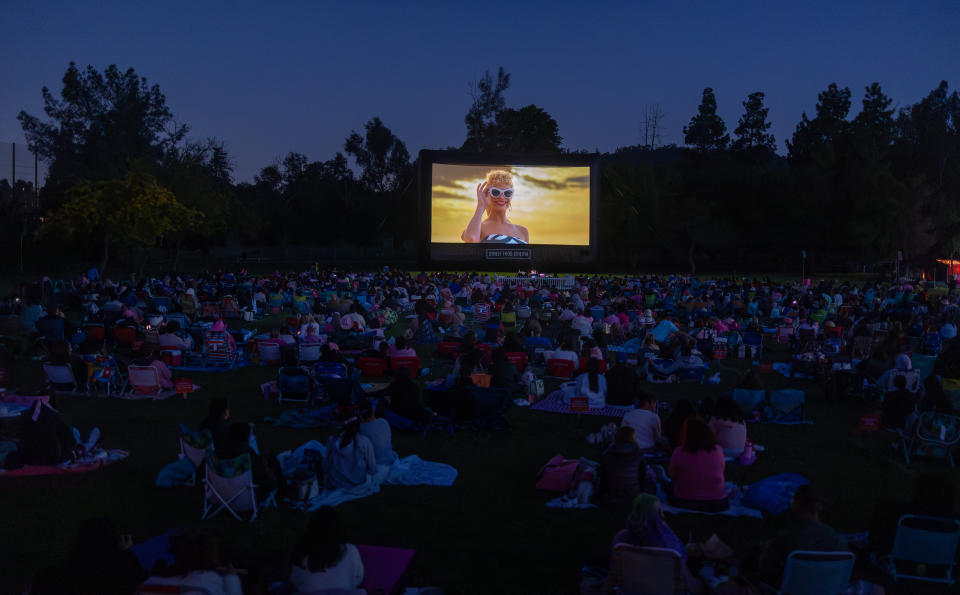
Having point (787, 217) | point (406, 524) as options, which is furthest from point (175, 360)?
point (787, 217)

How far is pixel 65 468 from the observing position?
274 inches

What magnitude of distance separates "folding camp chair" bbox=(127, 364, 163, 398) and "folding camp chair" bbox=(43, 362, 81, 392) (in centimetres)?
75

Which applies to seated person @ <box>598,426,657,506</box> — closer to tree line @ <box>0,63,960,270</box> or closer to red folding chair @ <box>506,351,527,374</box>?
red folding chair @ <box>506,351,527,374</box>

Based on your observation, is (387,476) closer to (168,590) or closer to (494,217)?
(168,590)

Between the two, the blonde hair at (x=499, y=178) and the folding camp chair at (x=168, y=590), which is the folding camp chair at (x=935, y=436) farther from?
the blonde hair at (x=499, y=178)

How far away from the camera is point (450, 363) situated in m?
13.6

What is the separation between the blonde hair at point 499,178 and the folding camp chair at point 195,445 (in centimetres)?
2656

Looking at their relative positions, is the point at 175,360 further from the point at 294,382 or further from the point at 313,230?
the point at 313,230

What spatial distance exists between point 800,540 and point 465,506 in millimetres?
2899

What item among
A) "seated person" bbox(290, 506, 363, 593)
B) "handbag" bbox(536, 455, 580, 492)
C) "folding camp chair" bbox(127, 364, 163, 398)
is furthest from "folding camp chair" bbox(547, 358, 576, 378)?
"seated person" bbox(290, 506, 363, 593)

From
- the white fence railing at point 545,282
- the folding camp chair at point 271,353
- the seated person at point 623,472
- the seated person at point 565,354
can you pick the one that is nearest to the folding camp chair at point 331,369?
the folding camp chair at point 271,353

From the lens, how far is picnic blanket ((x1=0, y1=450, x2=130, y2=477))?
22.3ft

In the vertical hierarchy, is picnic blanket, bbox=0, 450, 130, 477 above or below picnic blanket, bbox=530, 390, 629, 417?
below

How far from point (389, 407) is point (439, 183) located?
2425 centimetres
